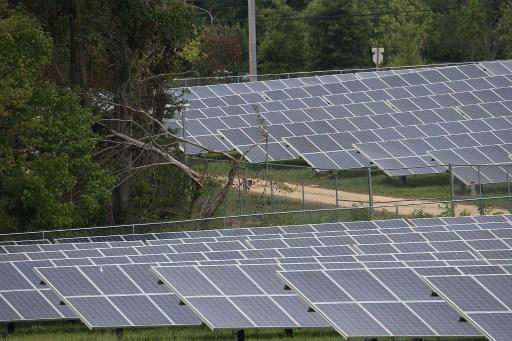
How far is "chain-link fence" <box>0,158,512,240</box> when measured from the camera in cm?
3316

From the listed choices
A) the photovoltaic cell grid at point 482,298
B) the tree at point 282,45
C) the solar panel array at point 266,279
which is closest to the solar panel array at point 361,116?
the solar panel array at point 266,279

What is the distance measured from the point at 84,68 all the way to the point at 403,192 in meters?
10.7

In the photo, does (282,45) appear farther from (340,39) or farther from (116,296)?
(116,296)

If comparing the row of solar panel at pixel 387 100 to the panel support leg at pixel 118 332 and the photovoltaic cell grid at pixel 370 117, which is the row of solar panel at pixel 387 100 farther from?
the panel support leg at pixel 118 332

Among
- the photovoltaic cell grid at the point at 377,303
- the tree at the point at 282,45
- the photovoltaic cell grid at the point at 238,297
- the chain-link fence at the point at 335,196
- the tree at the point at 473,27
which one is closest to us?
the photovoltaic cell grid at the point at 377,303

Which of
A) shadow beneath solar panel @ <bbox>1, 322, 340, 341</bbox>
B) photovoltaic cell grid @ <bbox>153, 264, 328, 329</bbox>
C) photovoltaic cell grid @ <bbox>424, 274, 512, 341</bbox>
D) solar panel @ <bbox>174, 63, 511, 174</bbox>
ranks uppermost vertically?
photovoltaic cell grid @ <bbox>424, 274, 512, 341</bbox>

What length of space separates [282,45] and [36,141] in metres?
53.1

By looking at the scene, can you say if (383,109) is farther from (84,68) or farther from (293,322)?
(293,322)

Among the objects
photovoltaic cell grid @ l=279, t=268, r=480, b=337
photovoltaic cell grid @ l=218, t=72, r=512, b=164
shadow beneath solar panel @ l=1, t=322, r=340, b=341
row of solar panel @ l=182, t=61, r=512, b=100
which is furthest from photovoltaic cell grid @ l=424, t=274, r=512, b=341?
row of solar panel @ l=182, t=61, r=512, b=100

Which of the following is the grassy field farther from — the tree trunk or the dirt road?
the tree trunk

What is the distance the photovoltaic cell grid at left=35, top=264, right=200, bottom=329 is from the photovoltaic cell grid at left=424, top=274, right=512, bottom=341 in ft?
14.7

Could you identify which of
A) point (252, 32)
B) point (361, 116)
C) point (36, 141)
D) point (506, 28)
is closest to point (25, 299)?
point (36, 141)

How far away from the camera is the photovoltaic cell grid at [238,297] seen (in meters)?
17.1

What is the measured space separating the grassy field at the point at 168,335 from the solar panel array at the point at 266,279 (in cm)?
32
